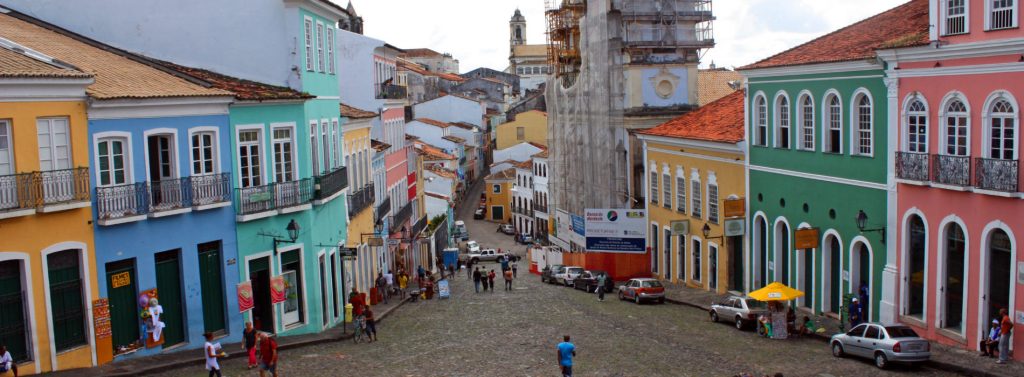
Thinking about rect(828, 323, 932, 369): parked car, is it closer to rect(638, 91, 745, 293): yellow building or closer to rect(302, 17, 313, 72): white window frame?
rect(638, 91, 745, 293): yellow building

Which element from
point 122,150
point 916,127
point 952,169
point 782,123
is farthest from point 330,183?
point 952,169

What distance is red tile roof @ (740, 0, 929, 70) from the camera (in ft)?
82.9

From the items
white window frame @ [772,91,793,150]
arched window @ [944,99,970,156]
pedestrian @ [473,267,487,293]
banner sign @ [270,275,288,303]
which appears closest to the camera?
arched window @ [944,99,970,156]

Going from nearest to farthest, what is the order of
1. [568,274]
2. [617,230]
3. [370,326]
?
[370,326], [617,230], [568,274]

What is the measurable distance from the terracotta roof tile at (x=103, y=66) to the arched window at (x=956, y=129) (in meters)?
15.7

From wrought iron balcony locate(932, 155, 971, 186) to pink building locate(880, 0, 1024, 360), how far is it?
0.02m

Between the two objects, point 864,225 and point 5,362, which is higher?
point 864,225

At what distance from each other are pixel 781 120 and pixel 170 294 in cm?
1809

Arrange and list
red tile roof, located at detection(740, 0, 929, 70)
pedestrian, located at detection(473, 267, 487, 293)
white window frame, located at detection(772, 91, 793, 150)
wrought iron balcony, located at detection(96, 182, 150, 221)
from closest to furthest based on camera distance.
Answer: wrought iron balcony, located at detection(96, 182, 150, 221)
red tile roof, located at detection(740, 0, 929, 70)
white window frame, located at detection(772, 91, 793, 150)
pedestrian, located at detection(473, 267, 487, 293)

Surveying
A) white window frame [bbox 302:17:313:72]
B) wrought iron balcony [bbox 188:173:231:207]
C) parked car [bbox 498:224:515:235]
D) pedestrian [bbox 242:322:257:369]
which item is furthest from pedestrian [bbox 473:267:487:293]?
parked car [bbox 498:224:515:235]

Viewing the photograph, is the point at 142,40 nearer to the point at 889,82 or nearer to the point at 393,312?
the point at 393,312

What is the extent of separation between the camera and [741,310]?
2797cm

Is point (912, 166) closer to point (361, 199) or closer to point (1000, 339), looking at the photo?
point (1000, 339)

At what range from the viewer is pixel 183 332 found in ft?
75.0
